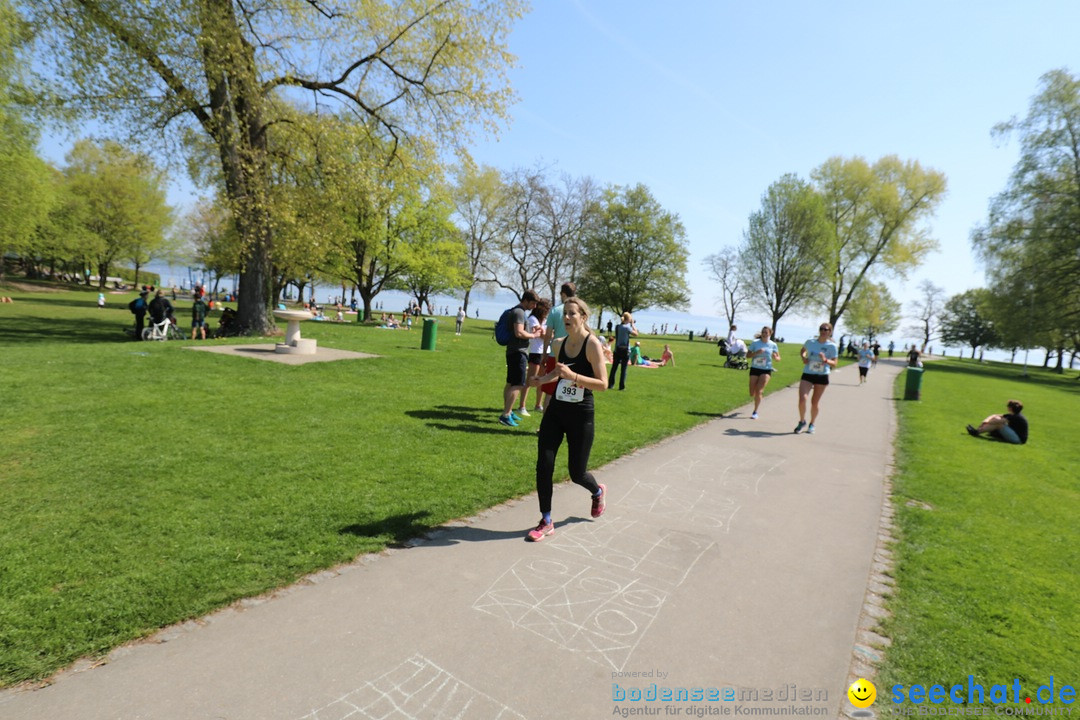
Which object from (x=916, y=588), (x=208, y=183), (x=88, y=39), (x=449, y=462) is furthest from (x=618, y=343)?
(x=208, y=183)

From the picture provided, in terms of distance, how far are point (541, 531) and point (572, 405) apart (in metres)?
1.16

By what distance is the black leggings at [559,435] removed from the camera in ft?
14.6

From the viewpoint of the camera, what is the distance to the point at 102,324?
19641 millimetres

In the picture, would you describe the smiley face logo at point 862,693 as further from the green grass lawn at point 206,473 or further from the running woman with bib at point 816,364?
the running woman with bib at point 816,364

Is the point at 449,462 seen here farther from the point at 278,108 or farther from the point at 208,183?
the point at 208,183

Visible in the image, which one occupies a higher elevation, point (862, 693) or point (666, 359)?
point (666, 359)

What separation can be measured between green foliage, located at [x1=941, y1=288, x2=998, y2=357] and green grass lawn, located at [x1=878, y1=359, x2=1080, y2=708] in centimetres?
8945

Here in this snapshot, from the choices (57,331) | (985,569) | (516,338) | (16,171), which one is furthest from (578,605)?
(16,171)

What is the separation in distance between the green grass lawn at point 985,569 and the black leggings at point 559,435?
2.55 meters

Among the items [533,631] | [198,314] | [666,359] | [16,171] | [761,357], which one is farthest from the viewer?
[16,171]

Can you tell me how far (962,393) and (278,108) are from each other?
27985 millimetres

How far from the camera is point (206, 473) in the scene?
525cm

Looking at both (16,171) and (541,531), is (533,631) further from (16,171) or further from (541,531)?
(16,171)

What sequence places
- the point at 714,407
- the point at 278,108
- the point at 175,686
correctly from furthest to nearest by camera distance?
the point at 278,108 → the point at 714,407 → the point at 175,686
